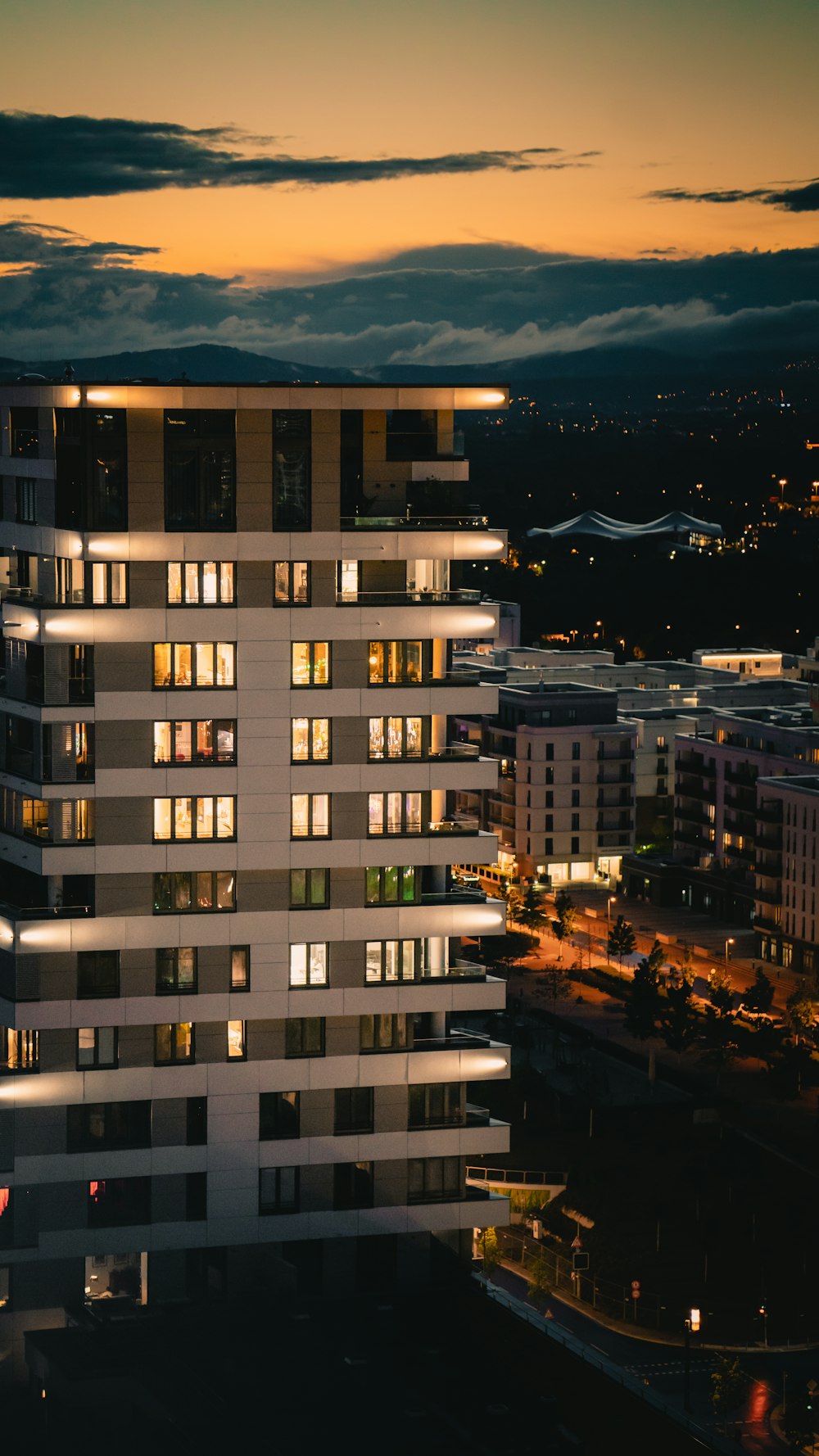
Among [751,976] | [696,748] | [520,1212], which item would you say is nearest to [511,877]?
[696,748]

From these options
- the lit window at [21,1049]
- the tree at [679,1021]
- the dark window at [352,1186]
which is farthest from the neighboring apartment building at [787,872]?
the lit window at [21,1049]

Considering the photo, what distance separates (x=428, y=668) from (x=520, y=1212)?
2866cm

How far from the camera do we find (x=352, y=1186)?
36.1 metres

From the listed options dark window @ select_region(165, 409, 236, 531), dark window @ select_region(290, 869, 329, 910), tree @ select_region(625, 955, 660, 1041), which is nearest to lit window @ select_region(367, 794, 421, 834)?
dark window @ select_region(290, 869, 329, 910)

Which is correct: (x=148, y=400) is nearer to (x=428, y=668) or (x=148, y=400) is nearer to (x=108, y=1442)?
(x=428, y=668)

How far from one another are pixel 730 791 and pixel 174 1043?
259ft

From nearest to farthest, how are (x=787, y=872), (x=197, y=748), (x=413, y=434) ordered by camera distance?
(x=197, y=748) < (x=413, y=434) < (x=787, y=872)

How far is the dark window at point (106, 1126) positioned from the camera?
115ft

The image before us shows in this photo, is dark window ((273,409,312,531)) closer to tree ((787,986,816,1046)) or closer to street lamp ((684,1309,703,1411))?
street lamp ((684,1309,703,1411))

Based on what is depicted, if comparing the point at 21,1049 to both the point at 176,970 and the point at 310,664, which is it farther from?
the point at 310,664

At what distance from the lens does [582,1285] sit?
56438 mm

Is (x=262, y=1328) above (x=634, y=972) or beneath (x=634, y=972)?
above

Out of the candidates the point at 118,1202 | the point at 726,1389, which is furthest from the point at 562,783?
the point at 118,1202

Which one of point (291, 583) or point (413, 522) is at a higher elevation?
point (413, 522)
